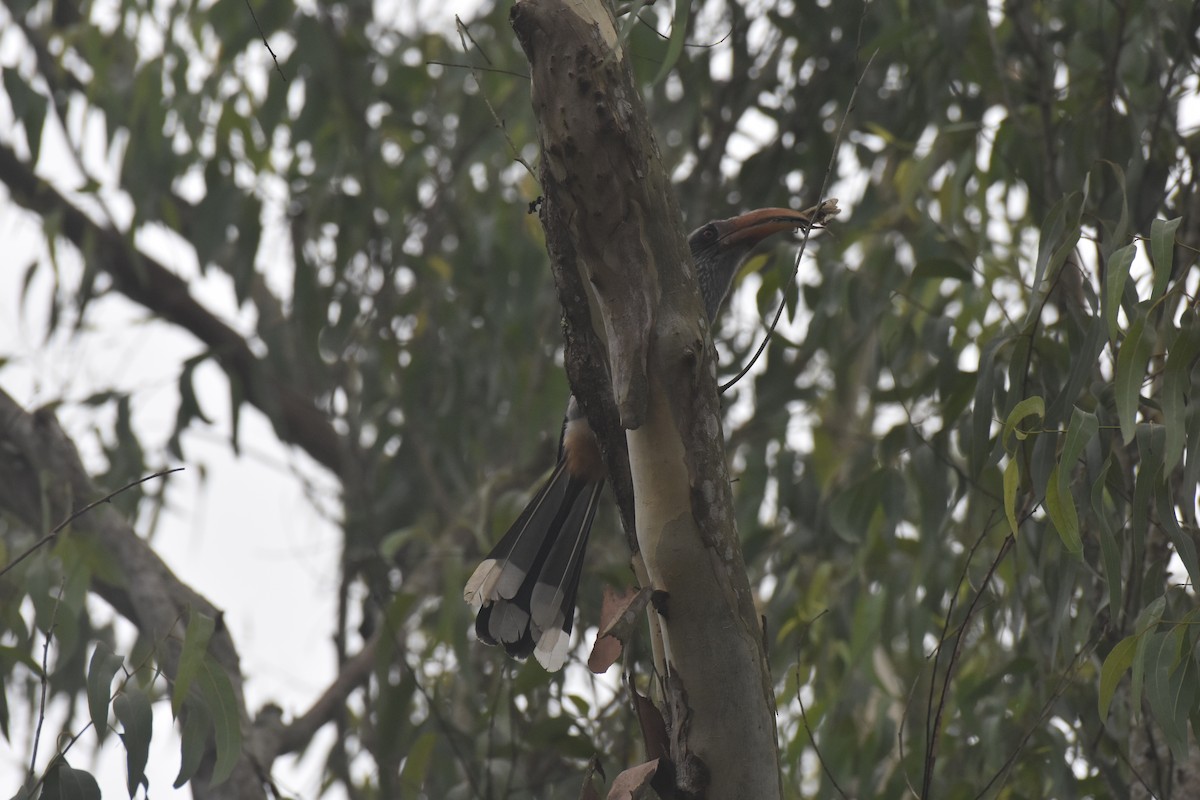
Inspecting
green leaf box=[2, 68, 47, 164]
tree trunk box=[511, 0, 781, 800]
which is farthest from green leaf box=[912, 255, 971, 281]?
green leaf box=[2, 68, 47, 164]

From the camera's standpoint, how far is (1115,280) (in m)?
1.60

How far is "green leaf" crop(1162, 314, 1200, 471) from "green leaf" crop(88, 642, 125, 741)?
1.54 meters

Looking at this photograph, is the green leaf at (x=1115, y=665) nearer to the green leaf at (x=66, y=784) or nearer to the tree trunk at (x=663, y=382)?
the tree trunk at (x=663, y=382)

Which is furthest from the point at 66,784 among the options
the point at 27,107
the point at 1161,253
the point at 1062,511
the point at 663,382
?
the point at 27,107

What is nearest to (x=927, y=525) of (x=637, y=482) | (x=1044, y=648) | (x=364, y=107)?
(x=1044, y=648)

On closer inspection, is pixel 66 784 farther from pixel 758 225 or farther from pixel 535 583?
pixel 758 225

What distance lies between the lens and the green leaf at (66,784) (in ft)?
5.87

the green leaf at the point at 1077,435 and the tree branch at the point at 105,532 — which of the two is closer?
the green leaf at the point at 1077,435

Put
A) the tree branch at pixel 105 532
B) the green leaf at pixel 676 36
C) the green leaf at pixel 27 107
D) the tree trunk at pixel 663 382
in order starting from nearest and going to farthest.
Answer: the tree trunk at pixel 663 382
the green leaf at pixel 676 36
the tree branch at pixel 105 532
the green leaf at pixel 27 107

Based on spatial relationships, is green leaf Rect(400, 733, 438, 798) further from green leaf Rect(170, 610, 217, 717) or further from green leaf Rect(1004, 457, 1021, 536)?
green leaf Rect(1004, 457, 1021, 536)

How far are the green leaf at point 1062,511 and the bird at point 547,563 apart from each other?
66cm

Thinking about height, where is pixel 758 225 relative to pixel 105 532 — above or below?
above

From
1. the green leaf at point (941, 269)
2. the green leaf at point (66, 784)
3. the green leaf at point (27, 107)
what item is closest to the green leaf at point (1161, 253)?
the green leaf at point (941, 269)

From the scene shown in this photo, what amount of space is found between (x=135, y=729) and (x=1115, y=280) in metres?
1.53
